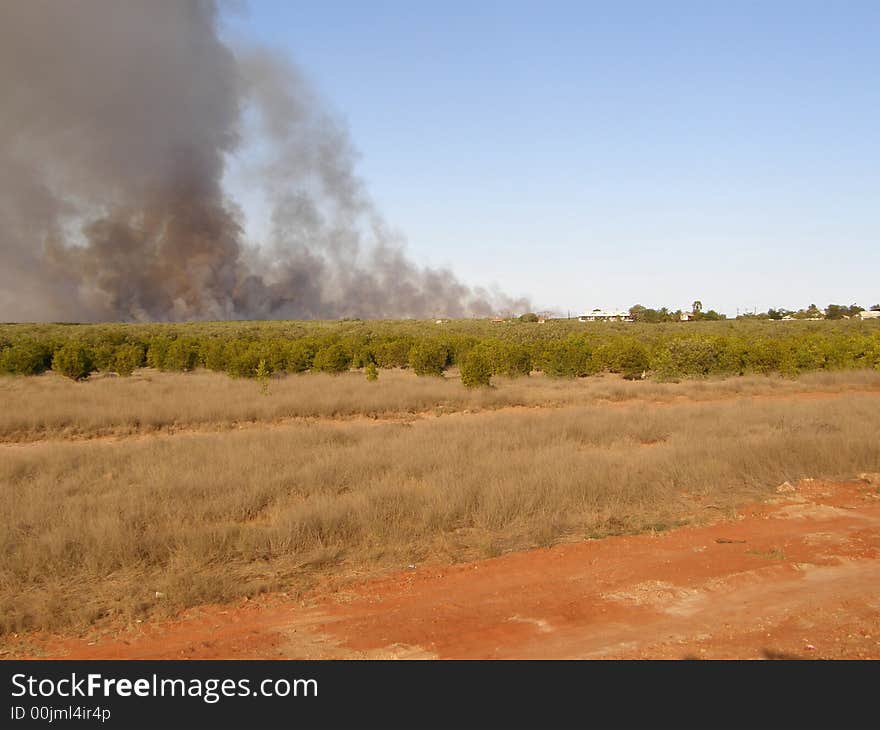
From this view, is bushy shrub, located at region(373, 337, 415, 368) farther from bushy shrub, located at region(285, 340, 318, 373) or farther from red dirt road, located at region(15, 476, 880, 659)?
red dirt road, located at region(15, 476, 880, 659)

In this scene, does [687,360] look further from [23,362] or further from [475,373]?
[23,362]

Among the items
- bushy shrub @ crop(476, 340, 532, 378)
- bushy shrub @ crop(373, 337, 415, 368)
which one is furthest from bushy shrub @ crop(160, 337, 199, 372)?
bushy shrub @ crop(476, 340, 532, 378)

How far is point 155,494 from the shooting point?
9.14m

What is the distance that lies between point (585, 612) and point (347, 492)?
469 cm

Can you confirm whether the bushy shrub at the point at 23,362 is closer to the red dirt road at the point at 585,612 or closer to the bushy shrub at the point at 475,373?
the bushy shrub at the point at 475,373

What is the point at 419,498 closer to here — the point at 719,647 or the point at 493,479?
the point at 493,479

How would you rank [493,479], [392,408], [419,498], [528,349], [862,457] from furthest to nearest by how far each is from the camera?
[528,349] → [392,408] → [862,457] → [493,479] → [419,498]

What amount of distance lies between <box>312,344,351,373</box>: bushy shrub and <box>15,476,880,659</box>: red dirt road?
2322cm

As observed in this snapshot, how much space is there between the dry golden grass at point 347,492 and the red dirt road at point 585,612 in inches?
21.4

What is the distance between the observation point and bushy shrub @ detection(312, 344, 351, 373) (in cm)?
3020

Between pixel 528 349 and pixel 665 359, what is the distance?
598 cm

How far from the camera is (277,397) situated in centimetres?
2077

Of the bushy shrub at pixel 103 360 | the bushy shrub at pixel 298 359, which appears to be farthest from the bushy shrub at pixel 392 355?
the bushy shrub at pixel 103 360
